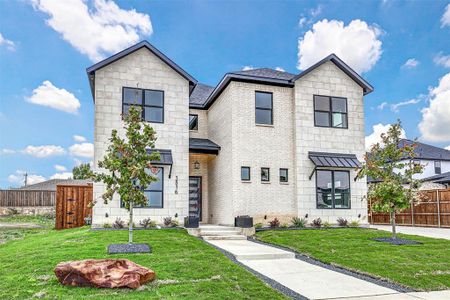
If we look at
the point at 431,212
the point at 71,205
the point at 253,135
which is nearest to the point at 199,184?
the point at 253,135

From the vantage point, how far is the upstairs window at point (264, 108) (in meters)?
16.0

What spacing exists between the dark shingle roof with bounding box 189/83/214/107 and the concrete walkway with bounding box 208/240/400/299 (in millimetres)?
9853

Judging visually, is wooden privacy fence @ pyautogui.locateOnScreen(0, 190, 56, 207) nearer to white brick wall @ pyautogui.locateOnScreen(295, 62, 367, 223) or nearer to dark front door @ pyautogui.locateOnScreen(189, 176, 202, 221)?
dark front door @ pyautogui.locateOnScreen(189, 176, 202, 221)

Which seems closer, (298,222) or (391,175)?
(391,175)

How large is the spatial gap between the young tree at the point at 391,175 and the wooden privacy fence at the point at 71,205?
13.1 m

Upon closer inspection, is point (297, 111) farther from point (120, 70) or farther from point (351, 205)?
point (120, 70)

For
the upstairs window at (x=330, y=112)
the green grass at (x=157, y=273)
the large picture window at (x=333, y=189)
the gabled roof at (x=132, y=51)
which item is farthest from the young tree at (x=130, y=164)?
the upstairs window at (x=330, y=112)

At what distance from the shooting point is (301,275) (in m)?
7.83

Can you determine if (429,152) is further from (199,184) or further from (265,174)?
(199,184)

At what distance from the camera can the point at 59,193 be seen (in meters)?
17.8

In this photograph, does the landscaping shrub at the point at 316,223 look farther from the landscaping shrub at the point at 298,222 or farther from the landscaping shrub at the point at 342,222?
the landscaping shrub at the point at 342,222

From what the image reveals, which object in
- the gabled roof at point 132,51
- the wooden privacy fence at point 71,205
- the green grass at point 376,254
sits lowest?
the green grass at point 376,254

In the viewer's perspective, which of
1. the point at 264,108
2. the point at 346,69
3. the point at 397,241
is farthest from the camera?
the point at 346,69

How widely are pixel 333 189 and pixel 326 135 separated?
2.43 metres
